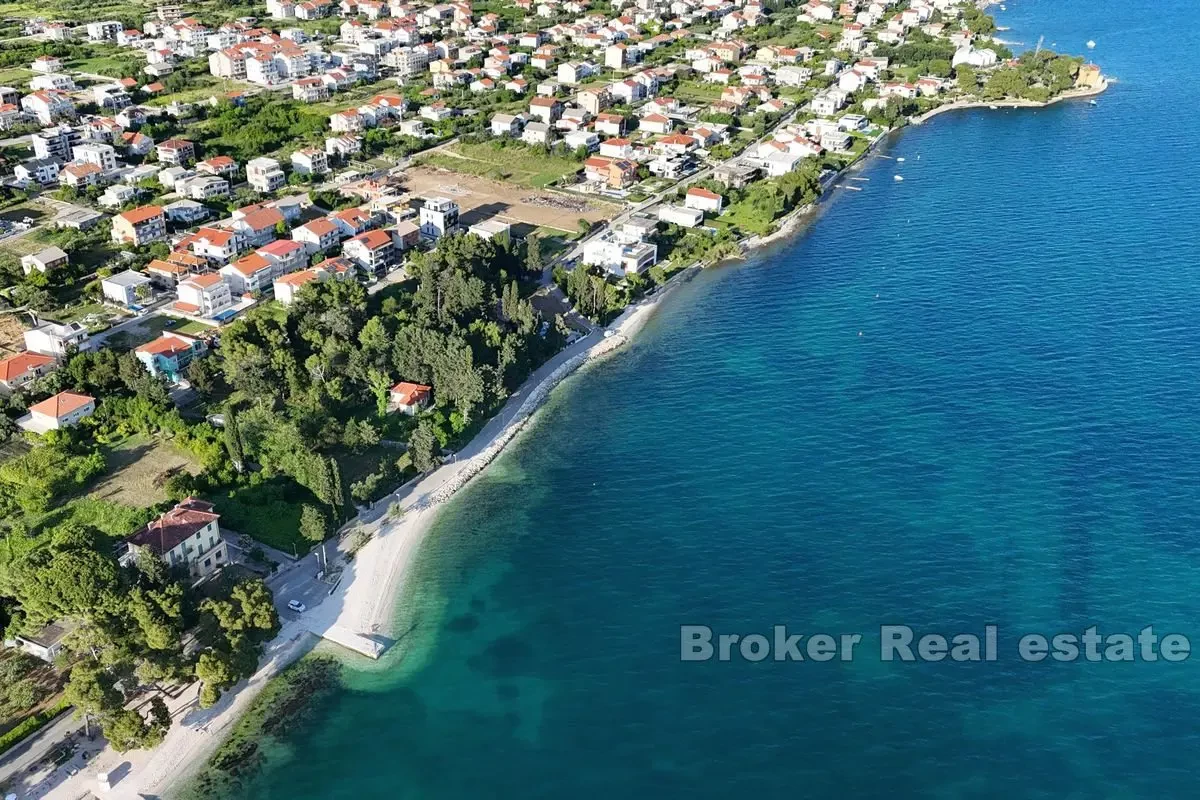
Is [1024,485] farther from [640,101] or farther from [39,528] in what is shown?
[640,101]

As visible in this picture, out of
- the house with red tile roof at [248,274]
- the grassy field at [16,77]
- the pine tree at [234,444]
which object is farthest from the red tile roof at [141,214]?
the grassy field at [16,77]

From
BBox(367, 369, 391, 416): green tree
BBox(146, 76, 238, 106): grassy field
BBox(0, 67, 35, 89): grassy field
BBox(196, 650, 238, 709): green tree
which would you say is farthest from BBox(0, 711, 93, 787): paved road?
BBox(0, 67, 35, 89): grassy field

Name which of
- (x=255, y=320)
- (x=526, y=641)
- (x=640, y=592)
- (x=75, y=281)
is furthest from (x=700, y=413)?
(x=75, y=281)

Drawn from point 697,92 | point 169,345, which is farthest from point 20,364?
point 697,92

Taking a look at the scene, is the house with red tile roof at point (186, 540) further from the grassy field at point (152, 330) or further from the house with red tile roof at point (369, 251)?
the house with red tile roof at point (369, 251)

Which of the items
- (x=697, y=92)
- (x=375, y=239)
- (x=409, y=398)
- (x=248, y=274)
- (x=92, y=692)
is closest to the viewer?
(x=92, y=692)

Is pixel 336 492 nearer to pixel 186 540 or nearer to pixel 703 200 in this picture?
pixel 186 540
